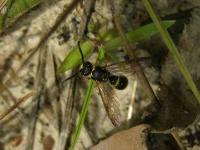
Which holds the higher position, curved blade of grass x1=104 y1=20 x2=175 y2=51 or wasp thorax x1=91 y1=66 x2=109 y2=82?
curved blade of grass x1=104 y1=20 x2=175 y2=51

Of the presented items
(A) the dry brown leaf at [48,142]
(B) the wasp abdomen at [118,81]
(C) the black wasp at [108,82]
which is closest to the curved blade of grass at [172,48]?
(C) the black wasp at [108,82]

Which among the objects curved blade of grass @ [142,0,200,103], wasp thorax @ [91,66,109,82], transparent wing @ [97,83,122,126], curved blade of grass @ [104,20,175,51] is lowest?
transparent wing @ [97,83,122,126]

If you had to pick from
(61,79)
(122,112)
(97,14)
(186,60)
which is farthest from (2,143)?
(186,60)

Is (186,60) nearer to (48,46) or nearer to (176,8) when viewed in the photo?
(176,8)

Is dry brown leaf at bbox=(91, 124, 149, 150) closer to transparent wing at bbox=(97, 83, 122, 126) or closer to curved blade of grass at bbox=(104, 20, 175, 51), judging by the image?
transparent wing at bbox=(97, 83, 122, 126)

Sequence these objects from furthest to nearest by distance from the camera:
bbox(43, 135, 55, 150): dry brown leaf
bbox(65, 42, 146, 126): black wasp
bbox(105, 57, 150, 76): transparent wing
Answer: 1. bbox(43, 135, 55, 150): dry brown leaf
2. bbox(105, 57, 150, 76): transparent wing
3. bbox(65, 42, 146, 126): black wasp

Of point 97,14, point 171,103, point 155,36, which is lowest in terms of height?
point 171,103

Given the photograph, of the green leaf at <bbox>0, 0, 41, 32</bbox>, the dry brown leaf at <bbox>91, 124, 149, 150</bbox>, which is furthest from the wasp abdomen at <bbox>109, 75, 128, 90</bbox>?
the green leaf at <bbox>0, 0, 41, 32</bbox>
